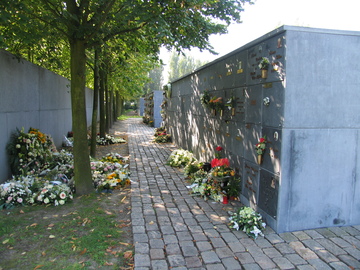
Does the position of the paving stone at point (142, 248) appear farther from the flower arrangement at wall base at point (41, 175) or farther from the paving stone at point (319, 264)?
the flower arrangement at wall base at point (41, 175)

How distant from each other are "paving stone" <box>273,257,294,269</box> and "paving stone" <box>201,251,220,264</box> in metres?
0.67

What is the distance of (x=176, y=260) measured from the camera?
3.32 metres

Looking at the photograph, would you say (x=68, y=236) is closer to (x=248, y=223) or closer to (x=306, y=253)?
(x=248, y=223)

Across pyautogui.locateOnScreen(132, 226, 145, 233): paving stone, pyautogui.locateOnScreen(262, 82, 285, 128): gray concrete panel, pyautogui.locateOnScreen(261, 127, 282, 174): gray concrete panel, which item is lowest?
pyautogui.locateOnScreen(132, 226, 145, 233): paving stone

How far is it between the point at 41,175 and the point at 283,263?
5.30 meters

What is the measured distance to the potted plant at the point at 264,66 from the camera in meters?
4.17

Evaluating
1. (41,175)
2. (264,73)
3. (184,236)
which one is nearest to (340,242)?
(184,236)

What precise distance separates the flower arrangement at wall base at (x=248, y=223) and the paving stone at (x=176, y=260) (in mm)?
1109

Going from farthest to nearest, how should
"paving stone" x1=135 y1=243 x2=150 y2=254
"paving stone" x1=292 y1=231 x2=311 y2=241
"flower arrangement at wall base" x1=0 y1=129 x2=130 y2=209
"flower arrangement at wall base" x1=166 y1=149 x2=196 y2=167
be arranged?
"flower arrangement at wall base" x1=166 y1=149 x2=196 y2=167 → "flower arrangement at wall base" x1=0 y1=129 x2=130 y2=209 → "paving stone" x1=292 y1=231 x2=311 y2=241 → "paving stone" x1=135 y1=243 x2=150 y2=254

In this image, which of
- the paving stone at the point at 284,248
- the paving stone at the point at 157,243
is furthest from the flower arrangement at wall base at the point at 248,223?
the paving stone at the point at 157,243

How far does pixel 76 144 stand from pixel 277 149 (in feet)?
12.2

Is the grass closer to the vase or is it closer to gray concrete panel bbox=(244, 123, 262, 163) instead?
gray concrete panel bbox=(244, 123, 262, 163)

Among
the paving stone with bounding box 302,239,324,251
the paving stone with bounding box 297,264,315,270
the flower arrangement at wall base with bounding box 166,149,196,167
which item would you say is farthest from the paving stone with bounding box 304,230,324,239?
the flower arrangement at wall base with bounding box 166,149,196,167

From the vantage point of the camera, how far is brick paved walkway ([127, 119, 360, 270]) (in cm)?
327
